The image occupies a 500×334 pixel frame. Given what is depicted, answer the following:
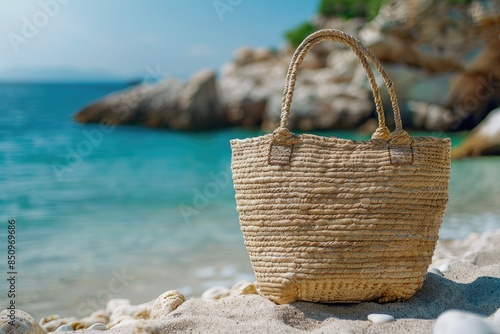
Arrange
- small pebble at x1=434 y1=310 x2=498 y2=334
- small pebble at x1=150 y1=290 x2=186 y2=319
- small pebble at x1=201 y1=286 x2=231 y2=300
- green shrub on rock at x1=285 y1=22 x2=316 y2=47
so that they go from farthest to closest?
1. green shrub on rock at x1=285 y1=22 x2=316 y2=47
2. small pebble at x1=201 y1=286 x2=231 y2=300
3. small pebble at x1=150 y1=290 x2=186 y2=319
4. small pebble at x1=434 y1=310 x2=498 y2=334

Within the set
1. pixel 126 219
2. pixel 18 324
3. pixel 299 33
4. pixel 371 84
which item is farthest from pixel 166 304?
pixel 299 33

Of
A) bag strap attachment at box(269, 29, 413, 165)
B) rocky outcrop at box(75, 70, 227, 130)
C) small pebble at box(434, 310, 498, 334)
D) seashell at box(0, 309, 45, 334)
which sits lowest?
seashell at box(0, 309, 45, 334)

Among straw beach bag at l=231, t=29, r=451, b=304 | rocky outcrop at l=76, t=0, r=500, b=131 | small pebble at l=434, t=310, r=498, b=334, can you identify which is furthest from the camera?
rocky outcrop at l=76, t=0, r=500, b=131

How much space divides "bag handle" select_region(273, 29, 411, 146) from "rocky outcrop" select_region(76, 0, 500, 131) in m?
16.2

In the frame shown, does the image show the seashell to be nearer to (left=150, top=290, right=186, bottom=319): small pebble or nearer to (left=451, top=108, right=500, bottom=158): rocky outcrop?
(left=150, top=290, right=186, bottom=319): small pebble

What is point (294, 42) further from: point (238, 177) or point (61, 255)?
point (238, 177)

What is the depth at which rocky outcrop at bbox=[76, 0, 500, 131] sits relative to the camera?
59.9 feet

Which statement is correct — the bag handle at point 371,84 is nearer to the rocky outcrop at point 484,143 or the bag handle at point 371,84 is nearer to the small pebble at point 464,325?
the small pebble at point 464,325

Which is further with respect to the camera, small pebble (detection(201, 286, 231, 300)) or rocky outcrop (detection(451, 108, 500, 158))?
rocky outcrop (detection(451, 108, 500, 158))

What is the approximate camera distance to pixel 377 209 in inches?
101

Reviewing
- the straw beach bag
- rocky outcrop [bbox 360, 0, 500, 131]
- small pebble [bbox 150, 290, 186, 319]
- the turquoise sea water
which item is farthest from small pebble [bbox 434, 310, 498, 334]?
rocky outcrop [bbox 360, 0, 500, 131]

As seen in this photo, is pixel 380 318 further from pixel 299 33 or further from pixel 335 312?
pixel 299 33

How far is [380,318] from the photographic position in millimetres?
2504

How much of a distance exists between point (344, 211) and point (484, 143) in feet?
35.4
